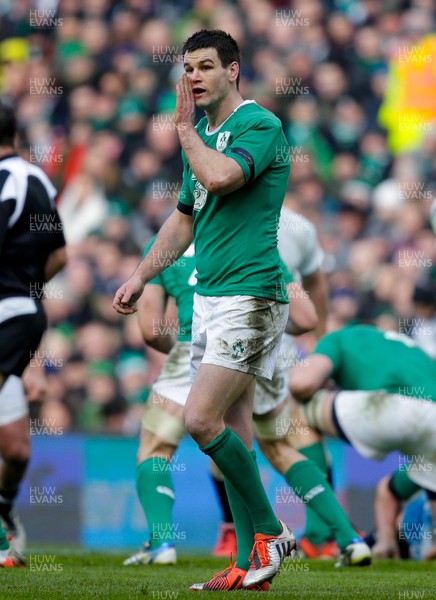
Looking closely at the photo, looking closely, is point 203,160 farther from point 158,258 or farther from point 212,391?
point 212,391

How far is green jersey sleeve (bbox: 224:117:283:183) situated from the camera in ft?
16.6

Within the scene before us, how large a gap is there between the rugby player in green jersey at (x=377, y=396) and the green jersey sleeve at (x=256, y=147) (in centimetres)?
253

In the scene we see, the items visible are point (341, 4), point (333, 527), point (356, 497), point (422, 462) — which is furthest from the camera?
point (341, 4)

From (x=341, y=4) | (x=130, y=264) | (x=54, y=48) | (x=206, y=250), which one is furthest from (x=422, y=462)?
(x=54, y=48)

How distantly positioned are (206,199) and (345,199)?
8.06 meters

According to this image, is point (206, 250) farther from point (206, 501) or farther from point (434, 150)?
point (434, 150)

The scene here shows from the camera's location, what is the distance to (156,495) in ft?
23.7

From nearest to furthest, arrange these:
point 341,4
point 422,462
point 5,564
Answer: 1. point 5,564
2. point 422,462
3. point 341,4

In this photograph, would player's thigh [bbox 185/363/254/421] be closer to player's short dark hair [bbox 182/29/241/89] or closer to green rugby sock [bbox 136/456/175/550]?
player's short dark hair [bbox 182/29/241/89]

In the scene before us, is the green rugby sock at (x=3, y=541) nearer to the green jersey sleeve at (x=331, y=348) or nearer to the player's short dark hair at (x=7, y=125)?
the player's short dark hair at (x=7, y=125)

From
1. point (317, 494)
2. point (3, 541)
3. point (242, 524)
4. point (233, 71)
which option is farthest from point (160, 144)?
point (242, 524)

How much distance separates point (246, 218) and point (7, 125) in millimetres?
2074

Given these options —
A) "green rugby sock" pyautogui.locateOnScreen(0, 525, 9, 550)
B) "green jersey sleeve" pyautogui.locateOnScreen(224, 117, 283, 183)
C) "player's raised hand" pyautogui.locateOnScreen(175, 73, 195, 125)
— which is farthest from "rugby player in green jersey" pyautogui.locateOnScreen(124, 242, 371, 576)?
"player's raised hand" pyautogui.locateOnScreen(175, 73, 195, 125)

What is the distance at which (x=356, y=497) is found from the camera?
33.1ft
